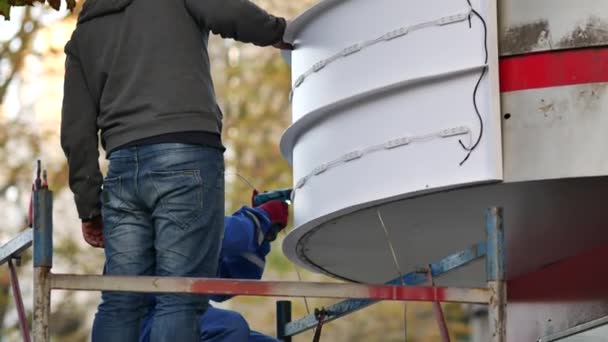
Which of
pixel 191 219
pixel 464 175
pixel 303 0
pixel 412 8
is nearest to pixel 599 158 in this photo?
pixel 464 175

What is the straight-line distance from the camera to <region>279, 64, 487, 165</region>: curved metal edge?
541 centimetres

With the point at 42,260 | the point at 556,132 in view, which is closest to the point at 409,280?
the point at 556,132

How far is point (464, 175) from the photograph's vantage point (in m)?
5.34

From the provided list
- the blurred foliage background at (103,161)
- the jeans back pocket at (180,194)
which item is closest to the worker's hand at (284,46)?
the jeans back pocket at (180,194)

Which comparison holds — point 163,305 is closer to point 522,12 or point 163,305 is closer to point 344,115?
point 344,115

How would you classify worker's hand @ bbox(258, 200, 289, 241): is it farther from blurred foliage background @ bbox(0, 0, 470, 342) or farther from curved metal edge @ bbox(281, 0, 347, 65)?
blurred foliage background @ bbox(0, 0, 470, 342)

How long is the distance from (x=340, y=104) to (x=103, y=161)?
12.3 meters

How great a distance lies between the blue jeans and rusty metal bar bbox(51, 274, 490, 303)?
0.53 ft

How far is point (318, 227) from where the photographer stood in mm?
6188

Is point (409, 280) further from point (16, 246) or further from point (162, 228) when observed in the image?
point (162, 228)

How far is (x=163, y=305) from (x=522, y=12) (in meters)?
1.56

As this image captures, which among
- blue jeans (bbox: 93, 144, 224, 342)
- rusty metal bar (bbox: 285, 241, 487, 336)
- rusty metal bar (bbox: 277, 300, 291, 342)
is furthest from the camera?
rusty metal bar (bbox: 277, 300, 291, 342)

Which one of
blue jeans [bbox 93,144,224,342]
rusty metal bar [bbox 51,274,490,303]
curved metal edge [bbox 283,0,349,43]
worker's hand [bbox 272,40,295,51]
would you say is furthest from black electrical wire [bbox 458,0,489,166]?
worker's hand [bbox 272,40,295,51]

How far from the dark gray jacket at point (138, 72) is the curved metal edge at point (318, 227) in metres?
0.66
